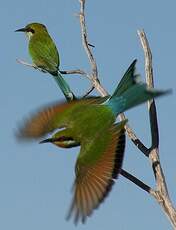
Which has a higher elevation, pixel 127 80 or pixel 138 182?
pixel 127 80

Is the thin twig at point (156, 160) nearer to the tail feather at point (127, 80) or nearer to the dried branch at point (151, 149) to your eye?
the dried branch at point (151, 149)

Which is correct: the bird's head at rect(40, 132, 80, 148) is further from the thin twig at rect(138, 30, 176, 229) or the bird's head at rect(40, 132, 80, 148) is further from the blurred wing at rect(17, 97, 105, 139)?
the thin twig at rect(138, 30, 176, 229)

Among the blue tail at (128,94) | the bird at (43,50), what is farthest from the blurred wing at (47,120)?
the bird at (43,50)

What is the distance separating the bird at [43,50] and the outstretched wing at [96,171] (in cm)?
265

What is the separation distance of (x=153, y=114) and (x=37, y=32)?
4.97 metres

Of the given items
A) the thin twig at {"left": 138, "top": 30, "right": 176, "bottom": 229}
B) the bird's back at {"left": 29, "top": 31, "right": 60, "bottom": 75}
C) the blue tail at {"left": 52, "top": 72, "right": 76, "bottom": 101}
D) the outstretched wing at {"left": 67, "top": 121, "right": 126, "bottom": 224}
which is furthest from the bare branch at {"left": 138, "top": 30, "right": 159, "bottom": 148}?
the bird's back at {"left": 29, "top": 31, "right": 60, "bottom": 75}

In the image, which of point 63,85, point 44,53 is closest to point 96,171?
Result: point 63,85

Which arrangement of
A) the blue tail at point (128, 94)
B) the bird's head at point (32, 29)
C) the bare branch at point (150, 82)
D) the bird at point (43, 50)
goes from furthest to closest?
the bird's head at point (32, 29) → the bird at point (43, 50) → the blue tail at point (128, 94) → the bare branch at point (150, 82)

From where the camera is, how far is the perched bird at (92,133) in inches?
130

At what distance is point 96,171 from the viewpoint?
3.49 metres

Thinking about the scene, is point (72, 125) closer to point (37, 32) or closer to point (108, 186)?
point (108, 186)

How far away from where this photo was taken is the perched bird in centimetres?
329

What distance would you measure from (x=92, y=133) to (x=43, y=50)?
156 inches

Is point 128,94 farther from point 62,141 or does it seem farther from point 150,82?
point 62,141
